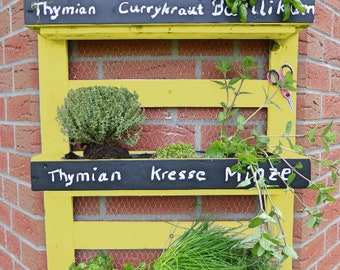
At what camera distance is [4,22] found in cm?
116

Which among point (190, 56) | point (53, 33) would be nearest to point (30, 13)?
point (53, 33)

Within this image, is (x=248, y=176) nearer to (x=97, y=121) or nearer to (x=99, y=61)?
(x=97, y=121)

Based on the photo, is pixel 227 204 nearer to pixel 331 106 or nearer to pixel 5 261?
pixel 331 106

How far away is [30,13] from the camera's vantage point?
2.93ft

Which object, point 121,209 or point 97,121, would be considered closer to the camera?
point 97,121

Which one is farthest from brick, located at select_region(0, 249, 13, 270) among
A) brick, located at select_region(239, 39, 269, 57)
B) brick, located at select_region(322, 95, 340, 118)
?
brick, located at select_region(322, 95, 340, 118)

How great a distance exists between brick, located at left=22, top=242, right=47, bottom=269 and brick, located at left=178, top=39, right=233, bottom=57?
0.66 metres

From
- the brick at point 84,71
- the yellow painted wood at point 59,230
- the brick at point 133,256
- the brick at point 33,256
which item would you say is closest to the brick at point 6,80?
the brick at point 84,71

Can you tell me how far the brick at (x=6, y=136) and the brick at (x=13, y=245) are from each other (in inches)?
10.7

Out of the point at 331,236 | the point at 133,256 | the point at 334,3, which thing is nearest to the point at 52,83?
the point at 133,256

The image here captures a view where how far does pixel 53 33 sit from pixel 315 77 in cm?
69

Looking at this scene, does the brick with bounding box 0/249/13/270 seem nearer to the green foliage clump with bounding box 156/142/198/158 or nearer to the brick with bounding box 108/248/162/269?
the brick with bounding box 108/248/162/269

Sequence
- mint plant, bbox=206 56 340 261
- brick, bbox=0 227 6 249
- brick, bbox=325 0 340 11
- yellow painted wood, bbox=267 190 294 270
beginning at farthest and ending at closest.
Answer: brick, bbox=0 227 6 249
brick, bbox=325 0 340 11
yellow painted wood, bbox=267 190 294 270
mint plant, bbox=206 56 340 261

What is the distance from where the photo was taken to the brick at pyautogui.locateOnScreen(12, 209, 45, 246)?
3.55 ft
